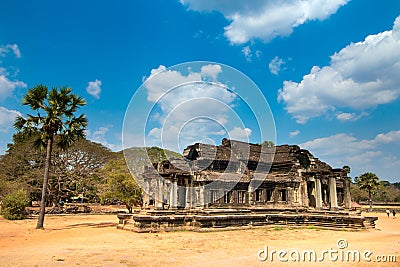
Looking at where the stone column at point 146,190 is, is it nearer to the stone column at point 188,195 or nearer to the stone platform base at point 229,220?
the stone platform base at point 229,220

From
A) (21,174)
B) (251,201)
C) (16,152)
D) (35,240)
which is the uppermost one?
(16,152)

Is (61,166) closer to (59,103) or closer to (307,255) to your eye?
(59,103)

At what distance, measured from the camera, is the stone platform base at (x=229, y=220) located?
1820cm

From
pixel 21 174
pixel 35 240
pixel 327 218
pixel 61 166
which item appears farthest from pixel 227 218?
pixel 21 174

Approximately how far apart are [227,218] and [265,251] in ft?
25.9

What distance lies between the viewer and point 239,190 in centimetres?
2323

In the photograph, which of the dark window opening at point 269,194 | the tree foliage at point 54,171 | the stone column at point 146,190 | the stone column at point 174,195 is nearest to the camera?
the stone column at point 174,195

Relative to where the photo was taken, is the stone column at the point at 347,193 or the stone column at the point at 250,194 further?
the stone column at the point at 347,193

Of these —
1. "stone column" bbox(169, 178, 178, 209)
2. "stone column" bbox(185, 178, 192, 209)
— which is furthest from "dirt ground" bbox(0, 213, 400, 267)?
"stone column" bbox(185, 178, 192, 209)

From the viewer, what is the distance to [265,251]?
478 inches

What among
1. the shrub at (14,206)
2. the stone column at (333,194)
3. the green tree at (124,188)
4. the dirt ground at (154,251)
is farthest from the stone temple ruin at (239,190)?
the shrub at (14,206)

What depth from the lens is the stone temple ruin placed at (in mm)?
19906

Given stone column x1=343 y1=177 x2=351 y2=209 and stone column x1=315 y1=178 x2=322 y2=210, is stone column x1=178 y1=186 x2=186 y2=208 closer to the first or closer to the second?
stone column x1=315 y1=178 x2=322 y2=210

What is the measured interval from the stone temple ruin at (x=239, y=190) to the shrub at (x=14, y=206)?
1056 cm
